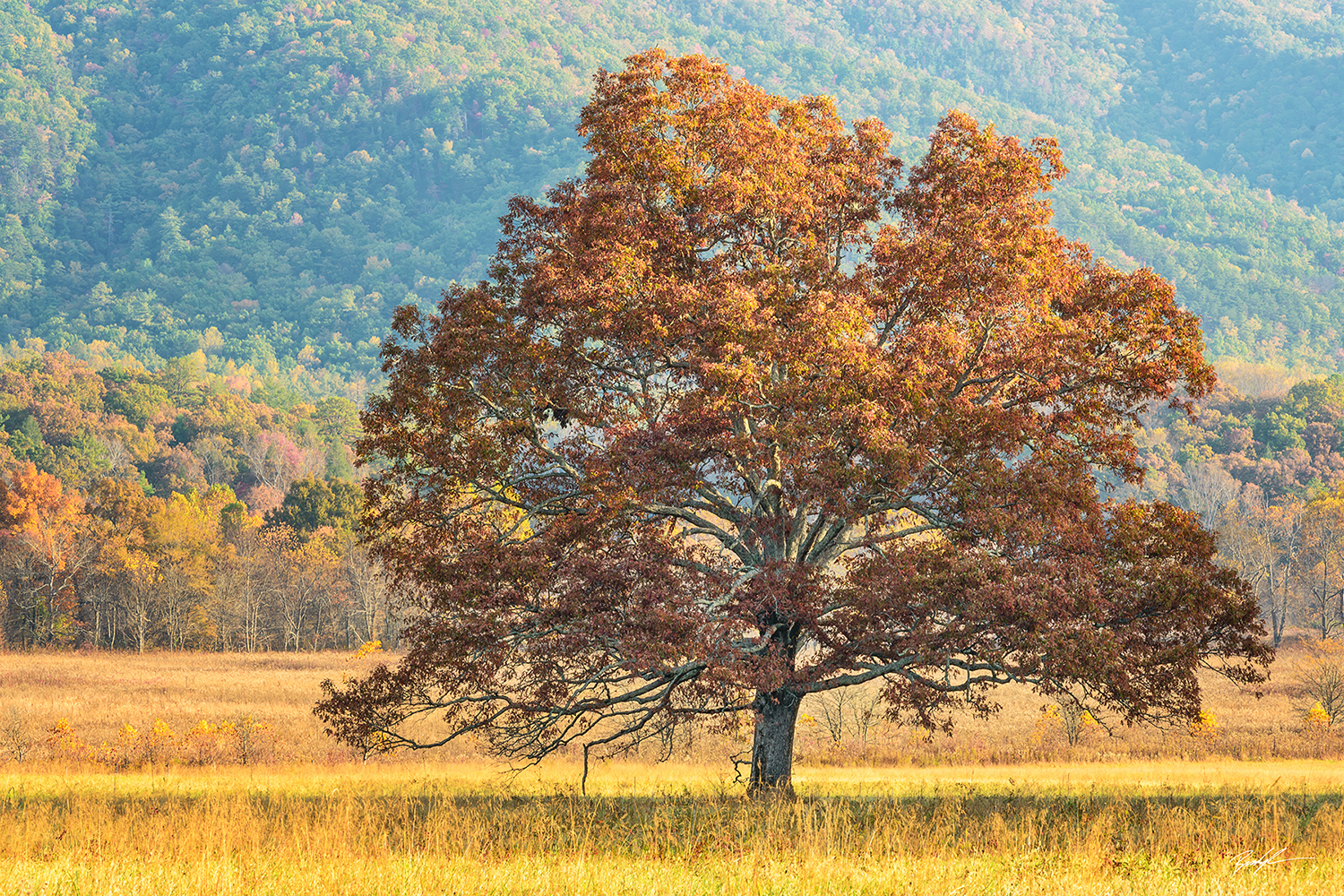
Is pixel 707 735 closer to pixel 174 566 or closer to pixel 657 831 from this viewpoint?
pixel 657 831

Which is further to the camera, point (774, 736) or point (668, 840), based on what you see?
point (774, 736)

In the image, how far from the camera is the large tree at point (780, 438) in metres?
14.0

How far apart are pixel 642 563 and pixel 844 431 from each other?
3.12 m

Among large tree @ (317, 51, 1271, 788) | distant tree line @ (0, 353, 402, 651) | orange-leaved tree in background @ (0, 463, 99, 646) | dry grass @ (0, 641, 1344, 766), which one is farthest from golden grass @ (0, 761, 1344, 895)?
orange-leaved tree in background @ (0, 463, 99, 646)

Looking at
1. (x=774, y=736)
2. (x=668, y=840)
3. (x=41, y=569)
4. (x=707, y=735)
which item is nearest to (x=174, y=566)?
(x=41, y=569)

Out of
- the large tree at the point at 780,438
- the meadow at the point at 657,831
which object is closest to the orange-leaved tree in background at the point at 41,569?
the meadow at the point at 657,831

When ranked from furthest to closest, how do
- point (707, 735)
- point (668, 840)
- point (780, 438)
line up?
1. point (707, 735)
2. point (780, 438)
3. point (668, 840)

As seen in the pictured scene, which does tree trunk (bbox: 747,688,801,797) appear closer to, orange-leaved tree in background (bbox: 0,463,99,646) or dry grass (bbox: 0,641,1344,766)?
dry grass (bbox: 0,641,1344,766)

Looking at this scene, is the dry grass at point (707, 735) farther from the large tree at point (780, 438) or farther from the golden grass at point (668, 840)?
the large tree at point (780, 438)

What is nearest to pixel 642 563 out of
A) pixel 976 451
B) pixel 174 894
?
pixel 976 451

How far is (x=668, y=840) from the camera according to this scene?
35.8 feet

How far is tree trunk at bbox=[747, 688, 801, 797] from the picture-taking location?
16562mm

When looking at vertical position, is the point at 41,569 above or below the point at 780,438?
above

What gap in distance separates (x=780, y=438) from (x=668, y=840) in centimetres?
523
